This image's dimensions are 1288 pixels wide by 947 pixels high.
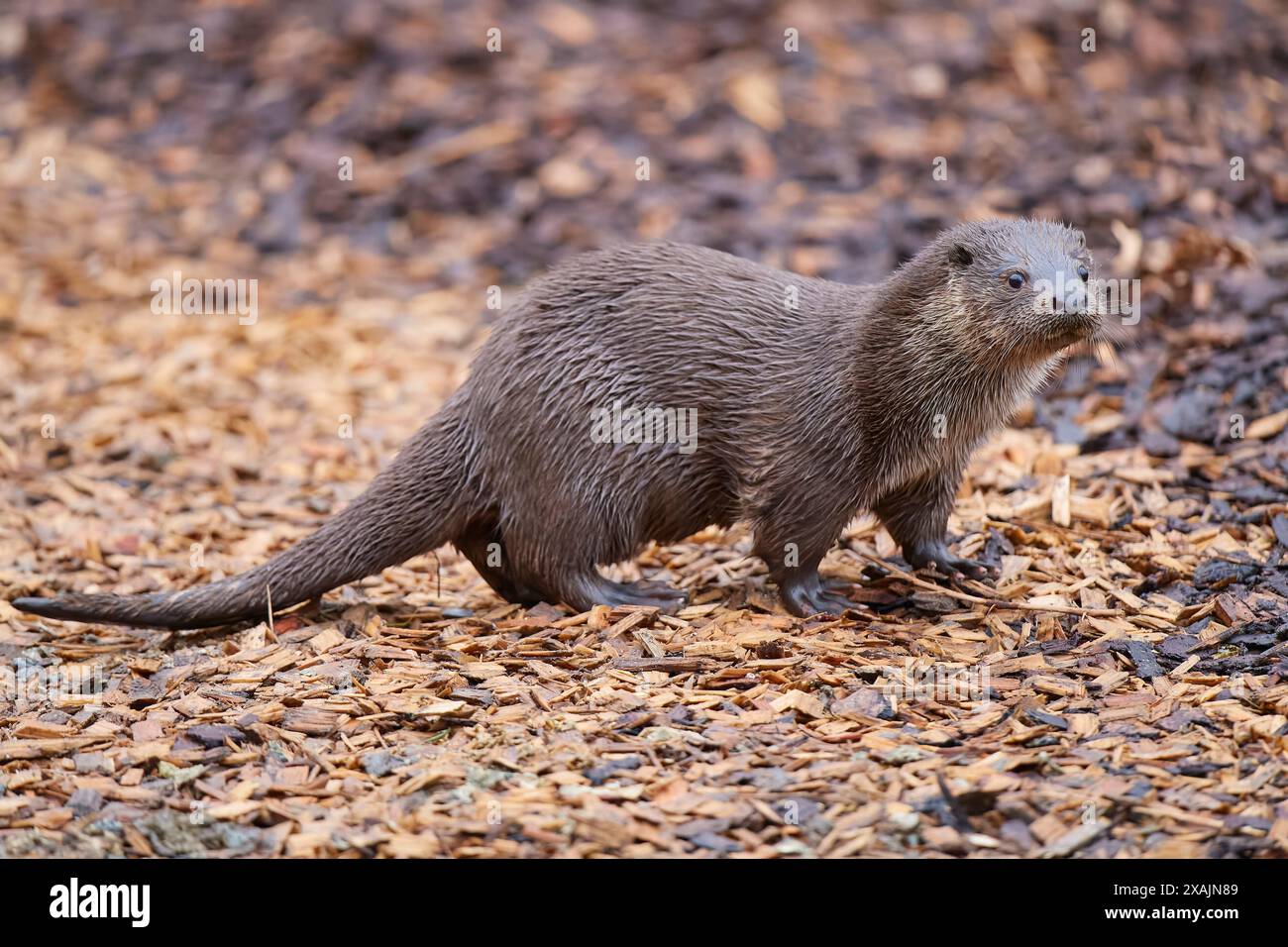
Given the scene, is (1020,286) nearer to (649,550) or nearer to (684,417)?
(684,417)

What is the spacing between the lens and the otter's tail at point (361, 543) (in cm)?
566

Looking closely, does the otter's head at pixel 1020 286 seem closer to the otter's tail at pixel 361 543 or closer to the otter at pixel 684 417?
the otter at pixel 684 417

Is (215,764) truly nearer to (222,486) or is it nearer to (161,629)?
(161,629)

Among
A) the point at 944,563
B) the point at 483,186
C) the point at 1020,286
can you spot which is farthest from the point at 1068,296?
the point at 483,186

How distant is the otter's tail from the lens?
18.6 ft

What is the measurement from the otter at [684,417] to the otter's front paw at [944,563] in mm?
16

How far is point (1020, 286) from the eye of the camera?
5.31 metres

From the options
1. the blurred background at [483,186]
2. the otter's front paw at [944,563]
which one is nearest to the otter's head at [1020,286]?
the otter's front paw at [944,563]

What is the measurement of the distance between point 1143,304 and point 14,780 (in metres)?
6.04

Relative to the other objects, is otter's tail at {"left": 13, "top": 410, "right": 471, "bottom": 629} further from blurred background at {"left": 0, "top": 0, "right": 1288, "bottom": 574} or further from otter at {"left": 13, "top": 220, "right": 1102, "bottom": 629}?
blurred background at {"left": 0, "top": 0, "right": 1288, "bottom": 574}

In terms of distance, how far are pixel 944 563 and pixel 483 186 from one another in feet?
18.9

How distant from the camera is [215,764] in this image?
4723mm

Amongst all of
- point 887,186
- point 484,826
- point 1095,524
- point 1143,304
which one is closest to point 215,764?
point 484,826

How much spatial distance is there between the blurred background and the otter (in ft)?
4.51
